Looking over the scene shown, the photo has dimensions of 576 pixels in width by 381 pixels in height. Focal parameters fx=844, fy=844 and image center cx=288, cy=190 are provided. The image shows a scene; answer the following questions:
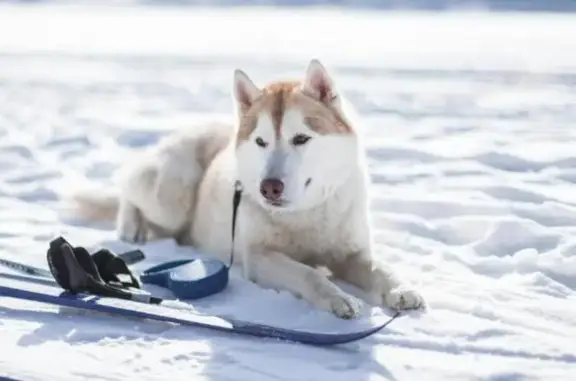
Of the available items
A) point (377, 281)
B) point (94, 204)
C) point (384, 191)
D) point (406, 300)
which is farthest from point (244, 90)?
point (384, 191)

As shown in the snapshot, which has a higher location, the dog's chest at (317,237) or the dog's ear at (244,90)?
the dog's ear at (244,90)

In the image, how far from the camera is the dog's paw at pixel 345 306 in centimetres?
277

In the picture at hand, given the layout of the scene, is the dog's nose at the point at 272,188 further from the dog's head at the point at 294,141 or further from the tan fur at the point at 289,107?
the tan fur at the point at 289,107

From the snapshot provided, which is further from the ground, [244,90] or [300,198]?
[244,90]

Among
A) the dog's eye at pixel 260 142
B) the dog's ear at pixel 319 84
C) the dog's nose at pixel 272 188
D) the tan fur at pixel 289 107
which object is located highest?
the dog's ear at pixel 319 84

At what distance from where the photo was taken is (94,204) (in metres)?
4.27

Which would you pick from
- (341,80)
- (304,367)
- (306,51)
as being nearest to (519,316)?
(304,367)

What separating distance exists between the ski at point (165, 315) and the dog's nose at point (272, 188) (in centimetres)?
45

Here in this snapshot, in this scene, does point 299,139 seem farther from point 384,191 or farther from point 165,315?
point 384,191

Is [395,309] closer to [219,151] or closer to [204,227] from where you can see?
[204,227]

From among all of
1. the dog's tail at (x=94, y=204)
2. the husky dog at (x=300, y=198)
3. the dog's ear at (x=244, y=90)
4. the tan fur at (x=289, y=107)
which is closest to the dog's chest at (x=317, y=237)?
the husky dog at (x=300, y=198)

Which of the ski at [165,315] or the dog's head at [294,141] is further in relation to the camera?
the dog's head at [294,141]

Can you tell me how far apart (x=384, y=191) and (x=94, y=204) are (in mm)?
1572

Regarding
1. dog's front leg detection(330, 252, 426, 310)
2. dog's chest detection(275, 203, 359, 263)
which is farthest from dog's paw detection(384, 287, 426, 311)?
dog's chest detection(275, 203, 359, 263)
